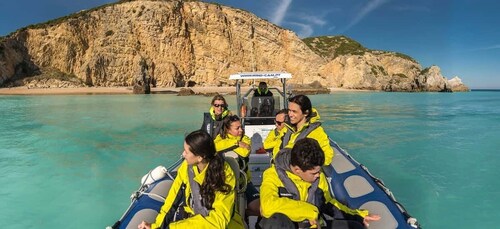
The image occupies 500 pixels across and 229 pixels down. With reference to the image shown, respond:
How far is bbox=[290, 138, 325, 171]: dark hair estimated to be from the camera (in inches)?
103

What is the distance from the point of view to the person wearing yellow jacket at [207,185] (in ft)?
8.76

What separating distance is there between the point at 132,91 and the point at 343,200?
48.0m

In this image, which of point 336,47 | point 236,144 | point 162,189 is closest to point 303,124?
point 236,144

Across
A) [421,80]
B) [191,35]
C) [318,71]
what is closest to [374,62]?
[421,80]

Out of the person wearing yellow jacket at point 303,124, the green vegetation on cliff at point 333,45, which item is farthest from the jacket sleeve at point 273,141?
the green vegetation on cliff at point 333,45

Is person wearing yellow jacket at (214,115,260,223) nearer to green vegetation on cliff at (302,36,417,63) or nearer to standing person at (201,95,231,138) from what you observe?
standing person at (201,95,231,138)

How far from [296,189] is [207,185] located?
72cm

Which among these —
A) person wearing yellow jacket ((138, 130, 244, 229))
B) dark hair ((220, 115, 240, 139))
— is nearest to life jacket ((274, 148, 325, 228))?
person wearing yellow jacket ((138, 130, 244, 229))

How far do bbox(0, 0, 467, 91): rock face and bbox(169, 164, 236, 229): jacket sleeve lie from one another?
54.3 meters

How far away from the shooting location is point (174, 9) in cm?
5903

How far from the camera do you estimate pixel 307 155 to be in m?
2.62

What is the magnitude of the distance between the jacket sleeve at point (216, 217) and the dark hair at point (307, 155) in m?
0.58

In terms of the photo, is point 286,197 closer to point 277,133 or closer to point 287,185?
point 287,185

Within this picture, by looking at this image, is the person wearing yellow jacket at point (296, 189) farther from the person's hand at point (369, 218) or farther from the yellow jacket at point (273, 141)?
the yellow jacket at point (273, 141)
